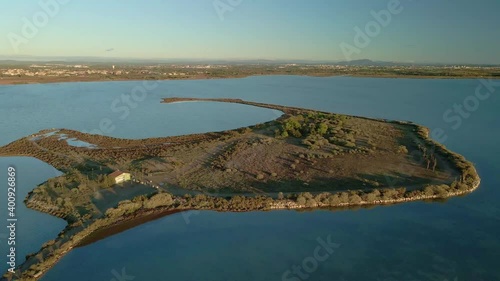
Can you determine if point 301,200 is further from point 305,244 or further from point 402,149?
point 402,149

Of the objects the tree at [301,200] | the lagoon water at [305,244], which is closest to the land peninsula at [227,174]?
the tree at [301,200]

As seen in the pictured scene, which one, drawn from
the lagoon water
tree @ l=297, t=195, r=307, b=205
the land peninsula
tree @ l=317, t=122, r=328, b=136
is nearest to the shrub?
the land peninsula

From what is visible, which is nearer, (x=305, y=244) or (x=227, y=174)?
(x=305, y=244)

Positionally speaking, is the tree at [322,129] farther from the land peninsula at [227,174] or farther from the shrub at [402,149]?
the shrub at [402,149]

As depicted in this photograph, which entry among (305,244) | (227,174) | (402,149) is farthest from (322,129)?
(305,244)

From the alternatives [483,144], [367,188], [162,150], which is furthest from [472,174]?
[162,150]

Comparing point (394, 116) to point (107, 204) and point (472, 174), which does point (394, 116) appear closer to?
point (472, 174)

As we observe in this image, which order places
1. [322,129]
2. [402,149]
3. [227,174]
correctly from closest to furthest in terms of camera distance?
[227,174], [402,149], [322,129]

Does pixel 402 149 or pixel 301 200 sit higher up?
pixel 402 149

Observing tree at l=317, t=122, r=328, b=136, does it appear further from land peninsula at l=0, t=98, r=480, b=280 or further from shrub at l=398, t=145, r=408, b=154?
shrub at l=398, t=145, r=408, b=154
